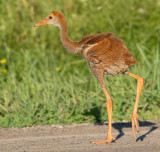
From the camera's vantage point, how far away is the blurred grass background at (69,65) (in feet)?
23.2

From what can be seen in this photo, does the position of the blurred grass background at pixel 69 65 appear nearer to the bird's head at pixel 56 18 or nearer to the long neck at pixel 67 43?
the long neck at pixel 67 43

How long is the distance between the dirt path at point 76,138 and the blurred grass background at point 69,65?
32 centimetres

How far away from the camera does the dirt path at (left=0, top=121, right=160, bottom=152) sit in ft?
17.5

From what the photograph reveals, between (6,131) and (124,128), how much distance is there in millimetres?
1862

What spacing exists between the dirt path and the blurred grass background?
0.32 m

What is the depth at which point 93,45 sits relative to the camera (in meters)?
5.86

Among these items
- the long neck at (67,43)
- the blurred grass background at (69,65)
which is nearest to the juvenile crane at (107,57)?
the long neck at (67,43)

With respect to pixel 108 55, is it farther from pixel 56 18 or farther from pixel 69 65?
pixel 69 65

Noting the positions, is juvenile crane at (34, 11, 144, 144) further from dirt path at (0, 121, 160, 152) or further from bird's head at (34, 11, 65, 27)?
bird's head at (34, 11, 65, 27)

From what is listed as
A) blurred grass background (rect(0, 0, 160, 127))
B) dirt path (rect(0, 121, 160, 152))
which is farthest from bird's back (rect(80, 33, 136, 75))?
blurred grass background (rect(0, 0, 160, 127))

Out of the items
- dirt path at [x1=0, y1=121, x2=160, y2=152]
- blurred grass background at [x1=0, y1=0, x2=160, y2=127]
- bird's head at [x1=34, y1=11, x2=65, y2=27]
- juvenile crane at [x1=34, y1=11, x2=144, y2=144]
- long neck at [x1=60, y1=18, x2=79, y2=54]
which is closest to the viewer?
dirt path at [x1=0, y1=121, x2=160, y2=152]

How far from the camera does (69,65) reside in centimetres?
983

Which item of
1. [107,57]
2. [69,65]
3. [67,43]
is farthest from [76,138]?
[69,65]

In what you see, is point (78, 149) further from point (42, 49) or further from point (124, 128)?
point (42, 49)
